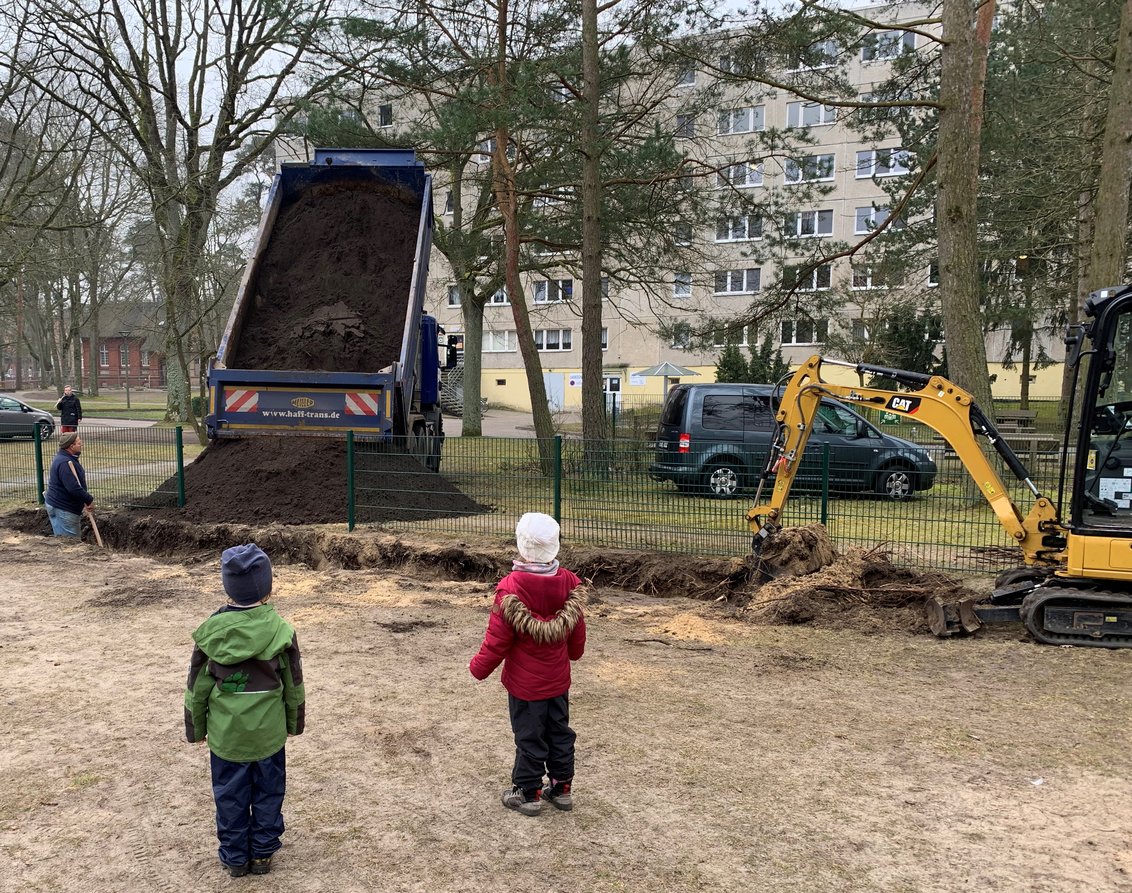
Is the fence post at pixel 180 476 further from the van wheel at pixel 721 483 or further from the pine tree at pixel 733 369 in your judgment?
the pine tree at pixel 733 369

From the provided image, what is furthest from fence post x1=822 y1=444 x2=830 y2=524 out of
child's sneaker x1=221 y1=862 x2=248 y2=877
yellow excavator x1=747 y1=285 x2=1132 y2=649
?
child's sneaker x1=221 y1=862 x2=248 y2=877

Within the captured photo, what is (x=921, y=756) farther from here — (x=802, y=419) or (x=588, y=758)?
(x=802, y=419)

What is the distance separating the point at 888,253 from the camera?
79.3 feet

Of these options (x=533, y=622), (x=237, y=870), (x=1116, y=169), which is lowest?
(x=237, y=870)

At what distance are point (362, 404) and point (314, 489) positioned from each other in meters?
1.24

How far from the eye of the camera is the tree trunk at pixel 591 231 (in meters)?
13.7

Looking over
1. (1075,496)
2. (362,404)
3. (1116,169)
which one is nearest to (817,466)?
(1075,496)

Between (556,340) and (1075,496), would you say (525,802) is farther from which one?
(556,340)

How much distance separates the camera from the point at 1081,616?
6402 millimetres

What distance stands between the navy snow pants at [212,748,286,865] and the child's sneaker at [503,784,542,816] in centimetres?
102

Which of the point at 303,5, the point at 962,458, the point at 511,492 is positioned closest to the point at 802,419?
the point at 962,458

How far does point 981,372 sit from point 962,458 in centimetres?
566

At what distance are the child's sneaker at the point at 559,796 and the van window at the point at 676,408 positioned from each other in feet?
30.5

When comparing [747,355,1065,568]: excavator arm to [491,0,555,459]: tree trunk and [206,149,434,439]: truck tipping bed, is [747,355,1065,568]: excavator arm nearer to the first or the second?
[206,149,434,439]: truck tipping bed
